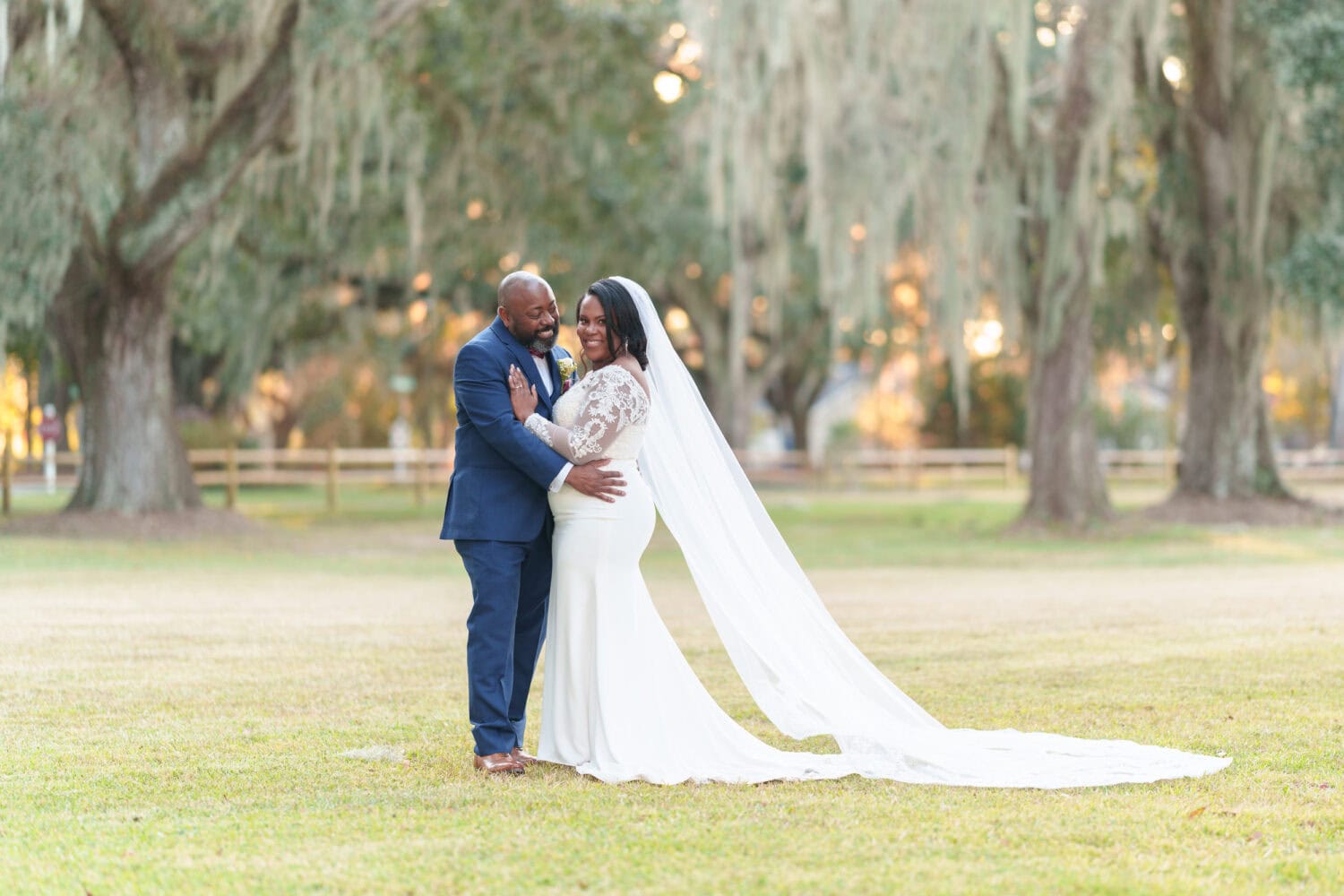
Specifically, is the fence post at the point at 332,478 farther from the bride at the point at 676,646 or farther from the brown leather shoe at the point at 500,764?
the brown leather shoe at the point at 500,764

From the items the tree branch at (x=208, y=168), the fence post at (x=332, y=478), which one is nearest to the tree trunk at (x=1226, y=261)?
the tree branch at (x=208, y=168)

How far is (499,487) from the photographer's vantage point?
6.07 meters

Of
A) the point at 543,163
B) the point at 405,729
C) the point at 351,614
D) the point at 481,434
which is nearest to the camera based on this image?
the point at 481,434

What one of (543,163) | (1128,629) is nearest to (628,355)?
(1128,629)

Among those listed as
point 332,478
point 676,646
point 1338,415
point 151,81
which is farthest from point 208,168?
point 1338,415

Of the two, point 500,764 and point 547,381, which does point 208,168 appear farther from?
point 500,764

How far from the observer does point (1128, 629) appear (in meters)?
10.5

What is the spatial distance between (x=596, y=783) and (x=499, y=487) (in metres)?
1.10

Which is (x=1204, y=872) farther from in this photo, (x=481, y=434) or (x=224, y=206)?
(x=224, y=206)

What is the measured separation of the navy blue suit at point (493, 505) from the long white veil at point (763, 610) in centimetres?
49

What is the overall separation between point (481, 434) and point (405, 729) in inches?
62.6

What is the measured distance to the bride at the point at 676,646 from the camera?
589cm

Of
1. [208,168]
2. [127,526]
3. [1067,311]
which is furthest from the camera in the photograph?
[1067,311]

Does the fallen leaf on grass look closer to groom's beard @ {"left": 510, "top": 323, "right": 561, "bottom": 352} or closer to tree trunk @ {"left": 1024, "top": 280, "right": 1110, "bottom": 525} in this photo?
groom's beard @ {"left": 510, "top": 323, "right": 561, "bottom": 352}
